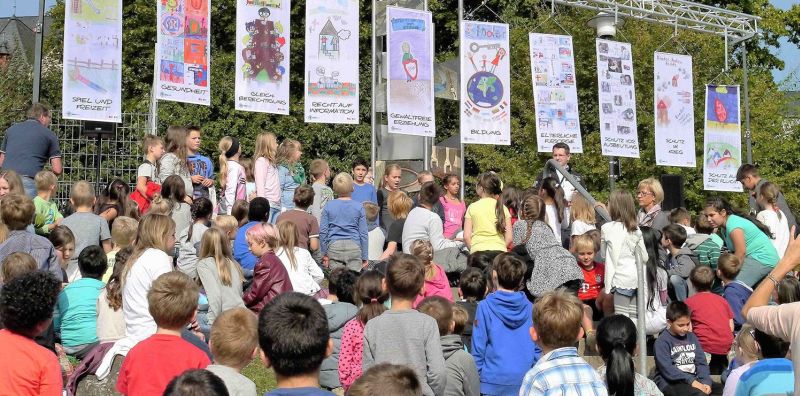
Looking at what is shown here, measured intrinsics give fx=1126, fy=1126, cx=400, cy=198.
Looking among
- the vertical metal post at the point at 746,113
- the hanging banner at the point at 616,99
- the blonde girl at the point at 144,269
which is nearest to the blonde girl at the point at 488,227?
the blonde girl at the point at 144,269

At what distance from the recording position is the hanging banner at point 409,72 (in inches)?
596

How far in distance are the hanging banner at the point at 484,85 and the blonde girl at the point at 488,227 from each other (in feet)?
13.1

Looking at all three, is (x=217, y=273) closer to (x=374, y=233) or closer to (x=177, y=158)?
(x=177, y=158)

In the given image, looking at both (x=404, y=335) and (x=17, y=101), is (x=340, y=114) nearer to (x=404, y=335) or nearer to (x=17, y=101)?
(x=404, y=335)

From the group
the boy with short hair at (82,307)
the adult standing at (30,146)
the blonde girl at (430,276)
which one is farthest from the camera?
the adult standing at (30,146)

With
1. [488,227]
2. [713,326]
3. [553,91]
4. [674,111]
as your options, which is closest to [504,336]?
[713,326]

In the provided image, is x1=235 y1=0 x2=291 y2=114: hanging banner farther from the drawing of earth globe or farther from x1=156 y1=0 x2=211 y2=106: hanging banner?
the drawing of earth globe

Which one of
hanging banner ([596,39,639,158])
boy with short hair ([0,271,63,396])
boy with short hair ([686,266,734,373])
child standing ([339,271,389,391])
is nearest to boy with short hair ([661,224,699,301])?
boy with short hair ([686,266,734,373])

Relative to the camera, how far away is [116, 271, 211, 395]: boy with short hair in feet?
18.3

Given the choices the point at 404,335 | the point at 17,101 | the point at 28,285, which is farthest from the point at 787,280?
the point at 17,101

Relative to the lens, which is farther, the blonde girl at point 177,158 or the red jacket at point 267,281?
the blonde girl at point 177,158

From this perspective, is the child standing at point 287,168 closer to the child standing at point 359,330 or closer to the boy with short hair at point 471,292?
the boy with short hair at point 471,292

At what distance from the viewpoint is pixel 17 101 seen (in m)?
28.0

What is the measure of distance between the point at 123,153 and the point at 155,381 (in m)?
15.8
